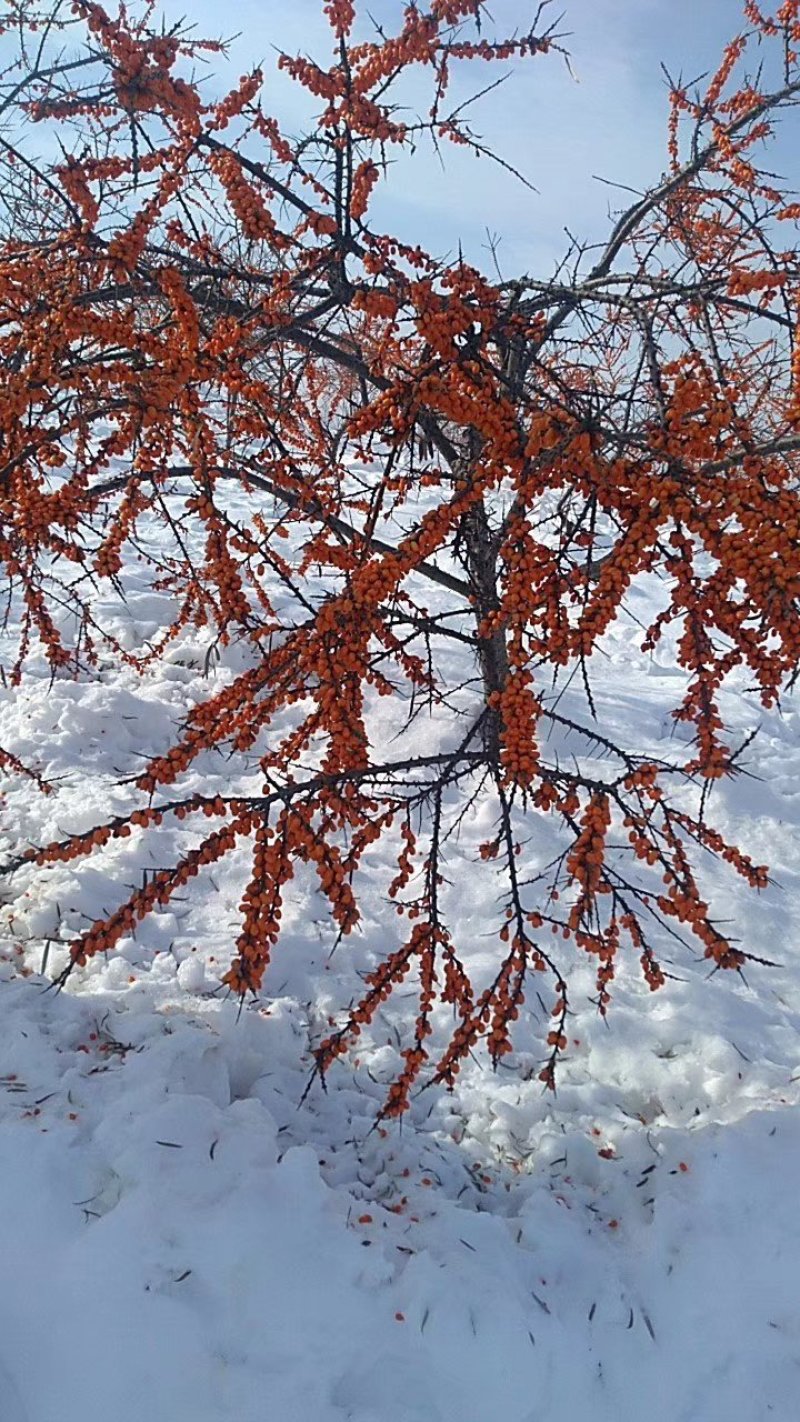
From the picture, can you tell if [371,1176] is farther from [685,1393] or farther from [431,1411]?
[685,1393]

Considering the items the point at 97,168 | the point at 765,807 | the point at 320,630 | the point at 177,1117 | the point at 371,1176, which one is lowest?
the point at 371,1176

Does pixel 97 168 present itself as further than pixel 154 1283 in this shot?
Yes

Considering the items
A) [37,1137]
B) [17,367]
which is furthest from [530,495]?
[37,1137]

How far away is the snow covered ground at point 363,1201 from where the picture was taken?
2.07 m

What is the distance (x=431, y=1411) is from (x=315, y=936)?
2.20m

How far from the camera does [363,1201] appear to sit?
2.65m

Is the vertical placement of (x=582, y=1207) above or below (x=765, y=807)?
below

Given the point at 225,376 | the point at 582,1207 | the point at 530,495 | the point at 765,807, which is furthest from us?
the point at 765,807

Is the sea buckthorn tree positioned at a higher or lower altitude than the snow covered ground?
higher

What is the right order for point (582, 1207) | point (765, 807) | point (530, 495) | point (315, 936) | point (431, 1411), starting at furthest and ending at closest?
1. point (765, 807)
2. point (315, 936)
3. point (582, 1207)
4. point (431, 1411)
5. point (530, 495)

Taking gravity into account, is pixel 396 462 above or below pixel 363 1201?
above

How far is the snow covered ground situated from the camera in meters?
2.07

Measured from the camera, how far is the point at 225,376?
217 cm

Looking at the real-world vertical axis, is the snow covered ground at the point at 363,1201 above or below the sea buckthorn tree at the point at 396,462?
below
